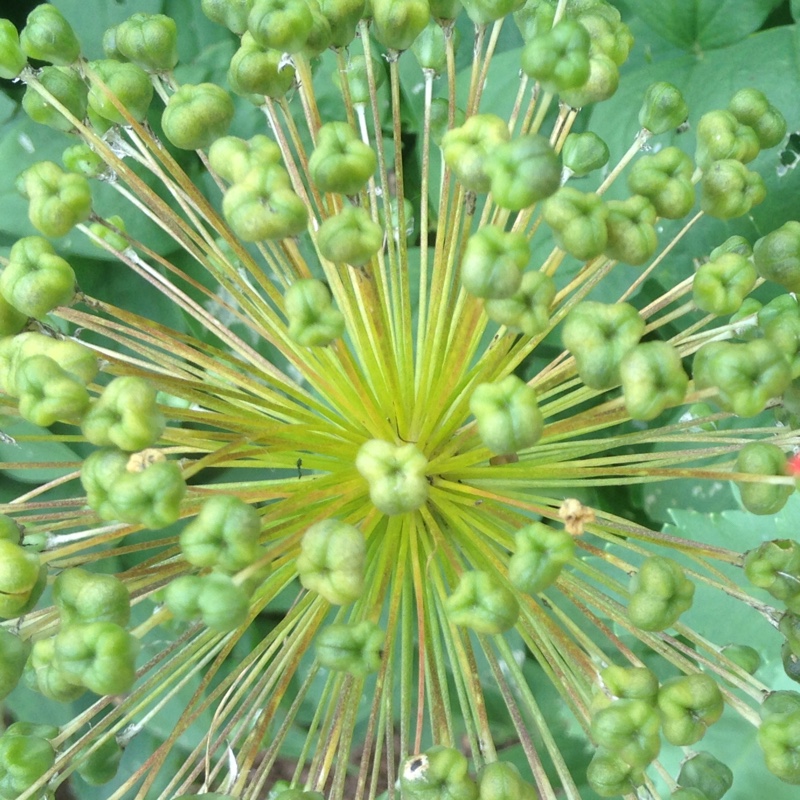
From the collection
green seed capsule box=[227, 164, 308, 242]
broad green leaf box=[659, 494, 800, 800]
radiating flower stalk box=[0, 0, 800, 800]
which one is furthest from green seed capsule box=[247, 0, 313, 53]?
broad green leaf box=[659, 494, 800, 800]

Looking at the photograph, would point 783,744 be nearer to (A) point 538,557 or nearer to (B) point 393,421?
(A) point 538,557

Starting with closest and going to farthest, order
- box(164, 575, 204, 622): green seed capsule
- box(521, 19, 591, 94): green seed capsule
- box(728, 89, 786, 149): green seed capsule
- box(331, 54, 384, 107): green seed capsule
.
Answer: box(164, 575, 204, 622): green seed capsule, box(521, 19, 591, 94): green seed capsule, box(728, 89, 786, 149): green seed capsule, box(331, 54, 384, 107): green seed capsule

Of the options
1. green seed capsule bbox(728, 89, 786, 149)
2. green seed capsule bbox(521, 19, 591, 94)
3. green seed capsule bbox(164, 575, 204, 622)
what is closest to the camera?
green seed capsule bbox(164, 575, 204, 622)

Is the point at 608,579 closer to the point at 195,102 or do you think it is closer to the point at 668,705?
the point at 668,705

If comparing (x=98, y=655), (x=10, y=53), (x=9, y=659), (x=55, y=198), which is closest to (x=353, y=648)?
(x=98, y=655)

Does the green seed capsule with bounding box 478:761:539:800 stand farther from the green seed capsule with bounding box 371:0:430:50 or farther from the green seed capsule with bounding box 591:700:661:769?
the green seed capsule with bounding box 371:0:430:50

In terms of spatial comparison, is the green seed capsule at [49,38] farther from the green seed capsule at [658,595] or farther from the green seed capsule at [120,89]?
the green seed capsule at [658,595]

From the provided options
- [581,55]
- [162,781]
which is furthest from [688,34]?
[162,781]
